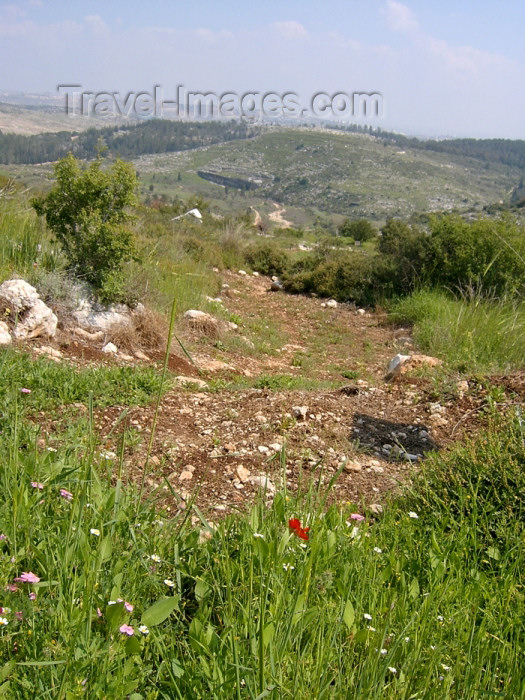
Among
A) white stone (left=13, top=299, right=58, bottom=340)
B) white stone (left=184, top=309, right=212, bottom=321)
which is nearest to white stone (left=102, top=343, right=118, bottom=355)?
white stone (left=13, top=299, right=58, bottom=340)

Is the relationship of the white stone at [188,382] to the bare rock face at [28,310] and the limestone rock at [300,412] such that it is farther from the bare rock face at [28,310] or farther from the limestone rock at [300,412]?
the bare rock face at [28,310]

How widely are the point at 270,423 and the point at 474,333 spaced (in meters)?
4.01

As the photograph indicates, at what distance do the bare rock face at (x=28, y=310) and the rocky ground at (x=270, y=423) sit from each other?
0.15m

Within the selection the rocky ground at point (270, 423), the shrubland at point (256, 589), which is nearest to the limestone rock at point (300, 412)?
the rocky ground at point (270, 423)

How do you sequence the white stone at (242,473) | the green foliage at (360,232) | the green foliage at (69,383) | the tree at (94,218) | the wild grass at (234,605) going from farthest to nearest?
the green foliage at (360,232)
the tree at (94,218)
the green foliage at (69,383)
the white stone at (242,473)
the wild grass at (234,605)

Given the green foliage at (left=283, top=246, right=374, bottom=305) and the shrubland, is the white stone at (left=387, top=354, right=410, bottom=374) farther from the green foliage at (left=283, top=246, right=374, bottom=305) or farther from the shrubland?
the green foliage at (left=283, top=246, right=374, bottom=305)

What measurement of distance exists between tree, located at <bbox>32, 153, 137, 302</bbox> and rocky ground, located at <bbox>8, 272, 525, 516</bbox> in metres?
0.90

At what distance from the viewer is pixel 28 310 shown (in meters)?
4.87

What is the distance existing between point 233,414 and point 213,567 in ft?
7.50

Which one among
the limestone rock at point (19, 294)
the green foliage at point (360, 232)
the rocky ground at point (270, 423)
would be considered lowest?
the rocky ground at point (270, 423)

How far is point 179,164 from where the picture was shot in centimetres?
8319

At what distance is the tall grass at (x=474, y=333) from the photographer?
594cm

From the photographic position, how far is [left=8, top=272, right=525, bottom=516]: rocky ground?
282 cm

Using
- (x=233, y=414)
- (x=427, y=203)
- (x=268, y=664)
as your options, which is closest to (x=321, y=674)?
(x=268, y=664)
